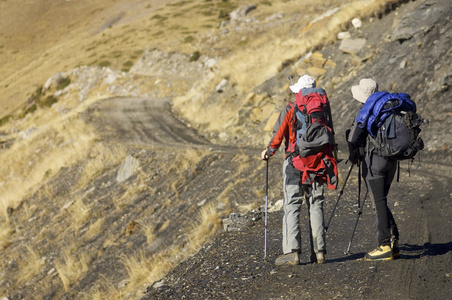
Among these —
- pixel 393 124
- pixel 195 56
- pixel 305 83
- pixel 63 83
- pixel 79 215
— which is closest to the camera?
pixel 393 124

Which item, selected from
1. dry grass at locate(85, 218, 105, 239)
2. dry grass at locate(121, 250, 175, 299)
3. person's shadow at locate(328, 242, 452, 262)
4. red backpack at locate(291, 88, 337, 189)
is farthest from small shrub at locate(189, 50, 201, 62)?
red backpack at locate(291, 88, 337, 189)

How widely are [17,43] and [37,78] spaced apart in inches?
1109

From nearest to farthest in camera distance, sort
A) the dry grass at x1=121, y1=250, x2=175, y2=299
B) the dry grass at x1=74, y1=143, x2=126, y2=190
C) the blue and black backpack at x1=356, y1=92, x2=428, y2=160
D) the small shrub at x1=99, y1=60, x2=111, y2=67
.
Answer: the blue and black backpack at x1=356, y1=92, x2=428, y2=160 → the dry grass at x1=121, y1=250, x2=175, y2=299 → the dry grass at x1=74, y1=143, x2=126, y2=190 → the small shrub at x1=99, y1=60, x2=111, y2=67

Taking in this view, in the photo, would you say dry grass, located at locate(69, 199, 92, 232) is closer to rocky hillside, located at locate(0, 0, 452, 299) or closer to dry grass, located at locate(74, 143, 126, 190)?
rocky hillside, located at locate(0, 0, 452, 299)

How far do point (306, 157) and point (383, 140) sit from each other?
894mm

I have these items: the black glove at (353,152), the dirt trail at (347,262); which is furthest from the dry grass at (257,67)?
the black glove at (353,152)

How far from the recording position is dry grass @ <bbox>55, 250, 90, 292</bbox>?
1357 centimetres

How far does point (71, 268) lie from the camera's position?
551 inches

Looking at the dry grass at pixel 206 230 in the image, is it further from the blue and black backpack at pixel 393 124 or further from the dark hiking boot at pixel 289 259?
the blue and black backpack at pixel 393 124

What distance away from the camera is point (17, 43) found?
263ft

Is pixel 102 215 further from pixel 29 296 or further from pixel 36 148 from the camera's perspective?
pixel 36 148

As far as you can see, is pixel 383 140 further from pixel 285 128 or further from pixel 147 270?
pixel 147 270

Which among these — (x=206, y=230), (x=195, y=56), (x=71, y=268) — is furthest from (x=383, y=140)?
(x=195, y=56)

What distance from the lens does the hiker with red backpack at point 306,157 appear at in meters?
6.11
